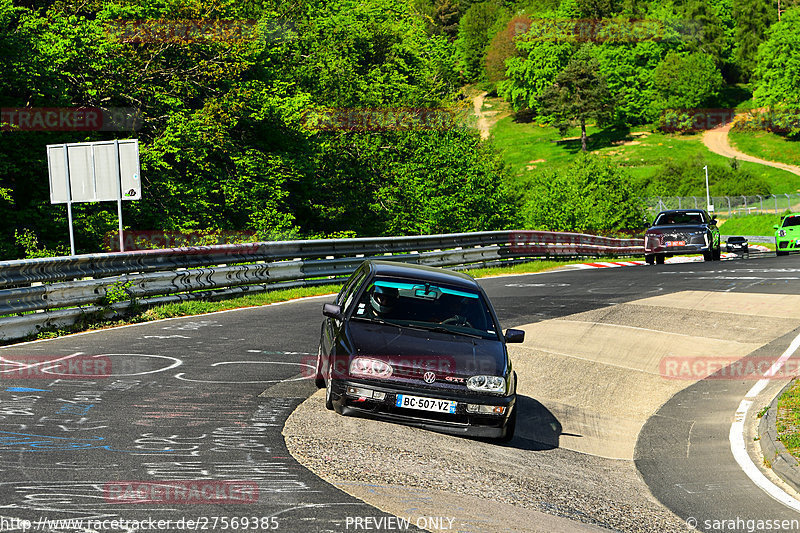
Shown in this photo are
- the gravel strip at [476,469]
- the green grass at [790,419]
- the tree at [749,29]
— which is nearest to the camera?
the gravel strip at [476,469]

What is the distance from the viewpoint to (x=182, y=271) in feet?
55.2

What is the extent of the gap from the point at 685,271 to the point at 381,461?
19577 mm

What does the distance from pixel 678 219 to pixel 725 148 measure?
88.6m

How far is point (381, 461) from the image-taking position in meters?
7.08

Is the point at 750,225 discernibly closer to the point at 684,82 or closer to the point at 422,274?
the point at 684,82

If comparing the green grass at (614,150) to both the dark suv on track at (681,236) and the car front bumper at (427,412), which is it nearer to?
the dark suv on track at (681,236)

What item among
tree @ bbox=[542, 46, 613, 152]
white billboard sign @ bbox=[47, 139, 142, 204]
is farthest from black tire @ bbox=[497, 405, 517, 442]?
tree @ bbox=[542, 46, 613, 152]

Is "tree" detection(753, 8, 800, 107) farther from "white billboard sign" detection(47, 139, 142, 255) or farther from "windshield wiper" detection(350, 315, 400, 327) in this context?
"windshield wiper" detection(350, 315, 400, 327)

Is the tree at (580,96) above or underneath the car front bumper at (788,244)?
above

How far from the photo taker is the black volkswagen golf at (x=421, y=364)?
8.11 meters

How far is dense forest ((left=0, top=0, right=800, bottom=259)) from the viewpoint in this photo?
3206cm

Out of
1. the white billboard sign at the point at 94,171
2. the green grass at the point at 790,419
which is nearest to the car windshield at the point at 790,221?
the white billboard sign at the point at 94,171

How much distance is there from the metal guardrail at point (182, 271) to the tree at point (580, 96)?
98.6 metres

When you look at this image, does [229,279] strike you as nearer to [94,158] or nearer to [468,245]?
[94,158]
